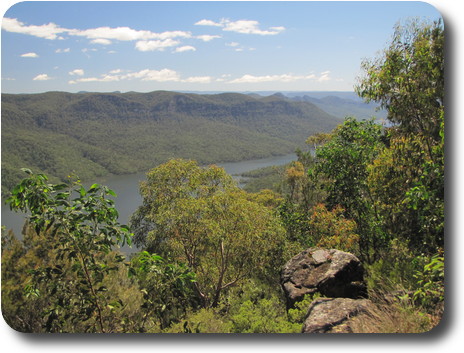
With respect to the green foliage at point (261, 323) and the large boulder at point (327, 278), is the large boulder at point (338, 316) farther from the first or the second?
the large boulder at point (327, 278)

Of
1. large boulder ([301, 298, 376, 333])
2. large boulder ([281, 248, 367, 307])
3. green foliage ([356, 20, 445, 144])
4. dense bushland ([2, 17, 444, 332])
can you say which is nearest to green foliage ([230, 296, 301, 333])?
dense bushland ([2, 17, 444, 332])

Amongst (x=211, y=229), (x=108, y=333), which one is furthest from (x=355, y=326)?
(x=211, y=229)

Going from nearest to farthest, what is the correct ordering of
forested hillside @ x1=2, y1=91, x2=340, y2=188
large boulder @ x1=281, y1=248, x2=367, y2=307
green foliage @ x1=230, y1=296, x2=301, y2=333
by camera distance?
1. green foliage @ x1=230, y1=296, x2=301, y2=333
2. large boulder @ x1=281, y1=248, x2=367, y2=307
3. forested hillside @ x1=2, y1=91, x2=340, y2=188

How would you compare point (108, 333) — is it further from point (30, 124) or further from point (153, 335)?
point (30, 124)

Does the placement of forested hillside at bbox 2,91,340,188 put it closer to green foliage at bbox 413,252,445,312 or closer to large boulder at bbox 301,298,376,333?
large boulder at bbox 301,298,376,333

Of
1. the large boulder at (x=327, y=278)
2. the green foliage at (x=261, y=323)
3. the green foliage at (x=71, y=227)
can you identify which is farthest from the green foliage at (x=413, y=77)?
the green foliage at (x=71, y=227)

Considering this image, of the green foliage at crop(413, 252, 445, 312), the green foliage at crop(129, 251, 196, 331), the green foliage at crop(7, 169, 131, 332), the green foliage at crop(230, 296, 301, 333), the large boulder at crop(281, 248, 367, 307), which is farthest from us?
the large boulder at crop(281, 248, 367, 307)

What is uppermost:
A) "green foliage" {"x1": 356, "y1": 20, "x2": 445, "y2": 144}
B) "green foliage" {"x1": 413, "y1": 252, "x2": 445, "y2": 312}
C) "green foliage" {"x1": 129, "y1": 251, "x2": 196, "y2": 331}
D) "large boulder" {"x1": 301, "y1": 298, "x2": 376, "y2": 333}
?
"green foliage" {"x1": 356, "y1": 20, "x2": 445, "y2": 144}

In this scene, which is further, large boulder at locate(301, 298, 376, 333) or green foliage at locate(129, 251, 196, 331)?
large boulder at locate(301, 298, 376, 333)

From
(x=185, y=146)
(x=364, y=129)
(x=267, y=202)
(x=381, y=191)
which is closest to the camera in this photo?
(x=381, y=191)
